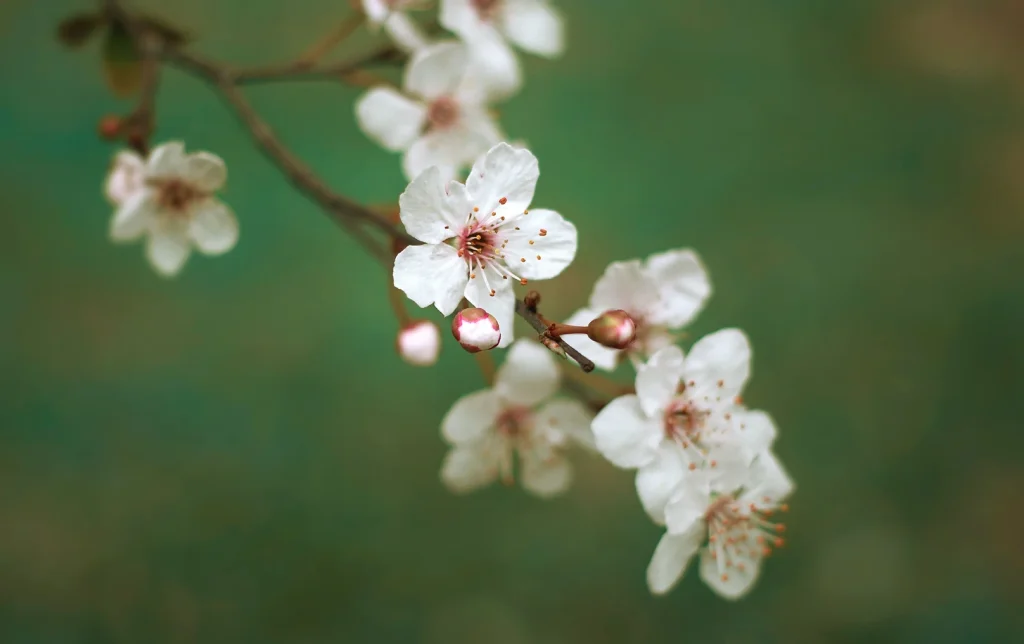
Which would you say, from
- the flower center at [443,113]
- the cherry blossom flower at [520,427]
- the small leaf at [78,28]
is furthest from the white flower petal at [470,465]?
the small leaf at [78,28]

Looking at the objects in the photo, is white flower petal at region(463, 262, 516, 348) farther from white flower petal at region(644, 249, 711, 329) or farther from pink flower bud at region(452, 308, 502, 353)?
white flower petal at region(644, 249, 711, 329)

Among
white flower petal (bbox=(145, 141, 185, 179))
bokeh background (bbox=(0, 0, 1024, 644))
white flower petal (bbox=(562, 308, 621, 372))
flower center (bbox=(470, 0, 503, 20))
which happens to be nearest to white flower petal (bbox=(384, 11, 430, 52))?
flower center (bbox=(470, 0, 503, 20))

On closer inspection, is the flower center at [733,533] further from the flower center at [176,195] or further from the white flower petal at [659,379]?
the flower center at [176,195]

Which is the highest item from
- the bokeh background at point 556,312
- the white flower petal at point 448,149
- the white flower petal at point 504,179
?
the white flower petal at point 504,179

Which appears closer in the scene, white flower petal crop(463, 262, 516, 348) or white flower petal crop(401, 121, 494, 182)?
white flower petal crop(463, 262, 516, 348)

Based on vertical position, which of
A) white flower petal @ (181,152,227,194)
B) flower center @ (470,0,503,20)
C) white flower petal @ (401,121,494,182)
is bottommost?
white flower petal @ (181,152,227,194)

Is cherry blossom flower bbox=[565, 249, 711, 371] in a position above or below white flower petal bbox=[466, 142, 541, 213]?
below

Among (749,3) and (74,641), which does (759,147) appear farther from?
(74,641)
